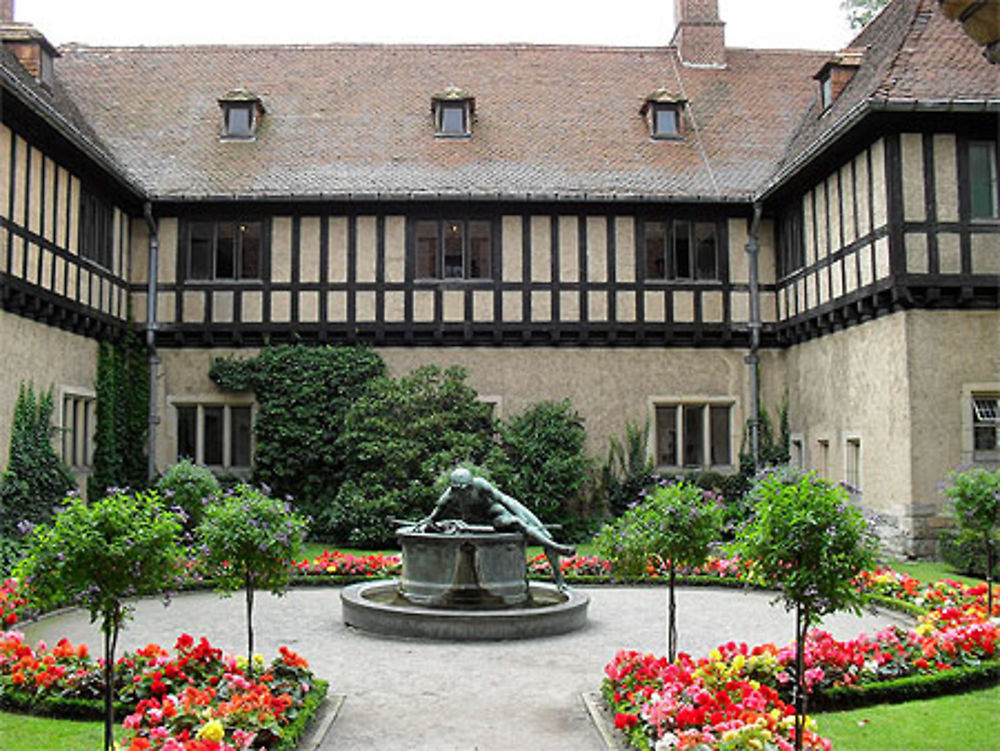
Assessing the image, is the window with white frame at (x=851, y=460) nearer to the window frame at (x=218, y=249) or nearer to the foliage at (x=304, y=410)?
the foliage at (x=304, y=410)

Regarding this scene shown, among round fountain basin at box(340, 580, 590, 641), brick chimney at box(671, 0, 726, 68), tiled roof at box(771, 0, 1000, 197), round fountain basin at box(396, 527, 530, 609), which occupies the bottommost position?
round fountain basin at box(340, 580, 590, 641)

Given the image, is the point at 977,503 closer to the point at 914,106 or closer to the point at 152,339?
the point at 914,106

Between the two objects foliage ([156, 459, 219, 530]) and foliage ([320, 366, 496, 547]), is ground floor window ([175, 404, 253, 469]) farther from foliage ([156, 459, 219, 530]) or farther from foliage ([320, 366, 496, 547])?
foliage ([156, 459, 219, 530])

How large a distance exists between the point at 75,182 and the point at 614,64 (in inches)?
558

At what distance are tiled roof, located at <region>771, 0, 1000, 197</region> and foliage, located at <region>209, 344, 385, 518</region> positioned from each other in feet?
32.4

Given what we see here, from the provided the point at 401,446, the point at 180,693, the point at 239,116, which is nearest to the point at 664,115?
the point at 239,116

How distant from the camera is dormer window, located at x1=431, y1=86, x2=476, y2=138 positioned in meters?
23.5

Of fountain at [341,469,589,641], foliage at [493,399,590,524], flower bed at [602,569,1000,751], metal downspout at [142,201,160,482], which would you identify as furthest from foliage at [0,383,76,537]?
flower bed at [602,569,1000,751]

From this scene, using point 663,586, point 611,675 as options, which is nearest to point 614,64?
point 663,586

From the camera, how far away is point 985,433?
1661cm

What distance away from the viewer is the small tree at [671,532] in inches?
368

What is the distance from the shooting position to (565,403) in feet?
70.4

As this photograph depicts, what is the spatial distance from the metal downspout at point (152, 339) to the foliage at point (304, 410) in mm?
1751

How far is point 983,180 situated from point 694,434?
825cm
